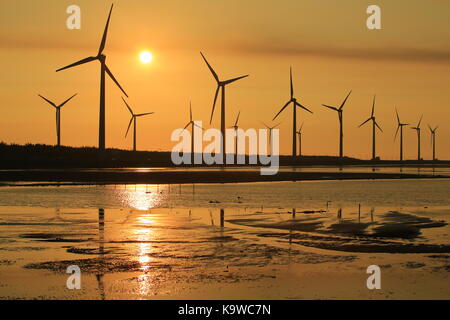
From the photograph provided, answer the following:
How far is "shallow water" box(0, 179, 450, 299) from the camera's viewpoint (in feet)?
61.5

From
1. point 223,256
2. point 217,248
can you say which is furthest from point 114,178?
point 223,256

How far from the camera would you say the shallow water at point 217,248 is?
18.7 metres

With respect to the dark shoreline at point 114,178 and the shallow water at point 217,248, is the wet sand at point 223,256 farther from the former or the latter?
the dark shoreline at point 114,178

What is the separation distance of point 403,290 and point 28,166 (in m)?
124

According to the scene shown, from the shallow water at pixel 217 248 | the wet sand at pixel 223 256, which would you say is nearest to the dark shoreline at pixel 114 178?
the shallow water at pixel 217 248

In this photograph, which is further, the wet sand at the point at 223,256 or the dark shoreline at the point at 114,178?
the dark shoreline at the point at 114,178

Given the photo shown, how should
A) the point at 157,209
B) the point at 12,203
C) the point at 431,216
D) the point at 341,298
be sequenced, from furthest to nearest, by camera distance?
the point at 12,203 < the point at 157,209 < the point at 431,216 < the point at 341,298

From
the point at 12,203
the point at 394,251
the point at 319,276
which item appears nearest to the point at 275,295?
the point at 319,276

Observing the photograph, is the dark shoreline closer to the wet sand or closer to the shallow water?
the shallow water

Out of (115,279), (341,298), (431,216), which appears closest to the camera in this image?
(341,298)

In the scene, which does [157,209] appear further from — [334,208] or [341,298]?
[341,298]

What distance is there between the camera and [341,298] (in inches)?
693

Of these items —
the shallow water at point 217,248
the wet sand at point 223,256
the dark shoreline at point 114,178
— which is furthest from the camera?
the dark shoreline at point 114,178
